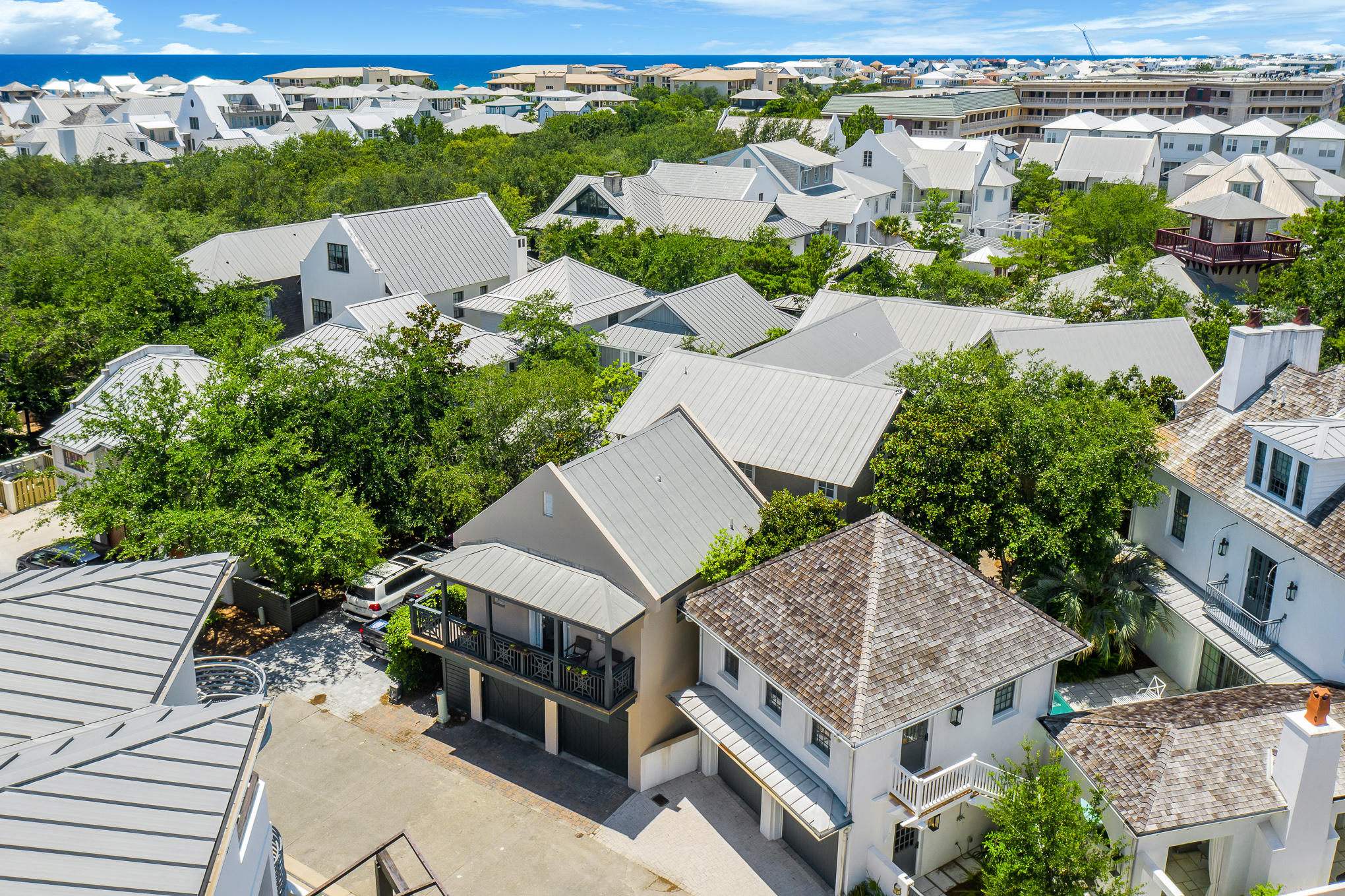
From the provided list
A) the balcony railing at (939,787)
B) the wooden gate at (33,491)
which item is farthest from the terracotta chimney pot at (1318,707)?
the wooden gate at (33,491)

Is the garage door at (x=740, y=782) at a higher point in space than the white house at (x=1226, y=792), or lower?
lower

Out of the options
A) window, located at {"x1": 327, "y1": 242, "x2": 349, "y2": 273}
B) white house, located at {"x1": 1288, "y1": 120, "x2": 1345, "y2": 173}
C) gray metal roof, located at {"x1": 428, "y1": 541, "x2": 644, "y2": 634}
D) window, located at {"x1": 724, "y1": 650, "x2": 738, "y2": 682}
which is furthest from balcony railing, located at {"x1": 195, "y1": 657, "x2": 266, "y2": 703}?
white house, located at {"x1": 1288, "y1": 120, "x2": 1345, "y2": 173}

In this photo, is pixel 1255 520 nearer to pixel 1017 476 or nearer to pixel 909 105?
pixel 1017 476

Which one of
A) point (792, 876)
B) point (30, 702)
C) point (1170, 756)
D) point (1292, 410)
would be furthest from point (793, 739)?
point (1292, 410)

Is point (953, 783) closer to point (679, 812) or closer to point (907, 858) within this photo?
point (907, 858)

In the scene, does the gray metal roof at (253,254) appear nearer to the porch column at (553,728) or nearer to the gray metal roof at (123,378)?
the gray metal roof at (123,378)

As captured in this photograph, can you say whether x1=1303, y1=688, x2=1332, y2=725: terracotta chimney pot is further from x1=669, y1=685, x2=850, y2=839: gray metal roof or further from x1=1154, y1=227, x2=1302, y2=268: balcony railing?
x1=1154, y1=227, x2=1302, y2=268: balcony railing
